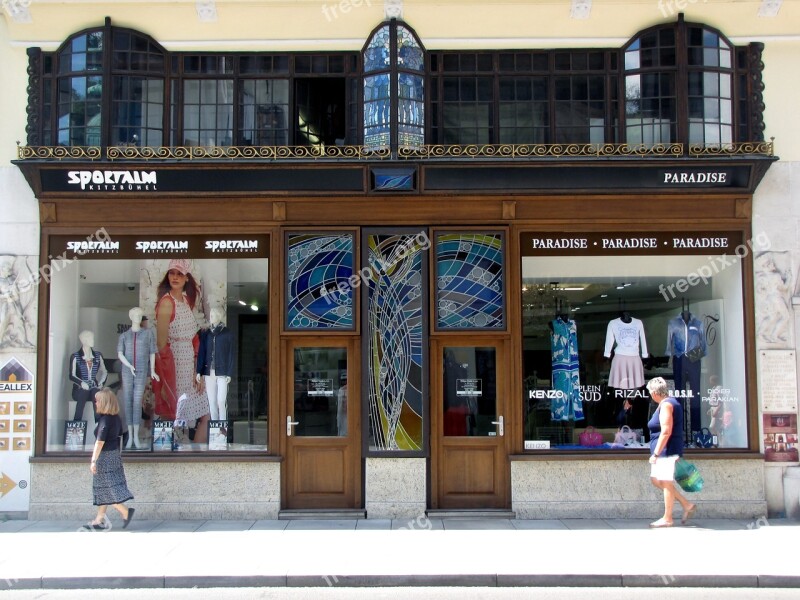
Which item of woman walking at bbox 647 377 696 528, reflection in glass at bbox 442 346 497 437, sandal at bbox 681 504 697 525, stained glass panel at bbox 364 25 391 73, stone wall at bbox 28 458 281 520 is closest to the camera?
woman walking at bbox 647 377 696 528

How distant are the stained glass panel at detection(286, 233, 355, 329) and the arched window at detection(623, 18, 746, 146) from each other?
14.4ft

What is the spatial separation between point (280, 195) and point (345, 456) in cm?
366

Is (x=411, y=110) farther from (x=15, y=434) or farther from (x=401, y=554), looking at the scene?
(x=15, y=434)

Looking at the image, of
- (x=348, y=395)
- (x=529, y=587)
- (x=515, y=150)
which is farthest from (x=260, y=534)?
(x=515, y=150)

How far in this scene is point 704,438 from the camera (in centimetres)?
1126

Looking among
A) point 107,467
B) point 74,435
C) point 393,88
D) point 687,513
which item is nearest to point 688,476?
point 687,513

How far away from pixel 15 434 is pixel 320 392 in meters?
4.16

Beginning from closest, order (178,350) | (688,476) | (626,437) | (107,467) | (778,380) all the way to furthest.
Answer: (688,476), (107,467), (778,380), (626,437), (178,350)

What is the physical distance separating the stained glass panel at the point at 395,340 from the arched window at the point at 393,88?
141cm

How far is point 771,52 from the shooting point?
11.5m

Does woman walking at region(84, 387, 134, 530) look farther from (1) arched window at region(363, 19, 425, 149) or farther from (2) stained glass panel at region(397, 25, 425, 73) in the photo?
(2) stained glass panel at region(397, 25, 425, 73)

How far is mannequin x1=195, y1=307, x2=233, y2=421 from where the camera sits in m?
11.4

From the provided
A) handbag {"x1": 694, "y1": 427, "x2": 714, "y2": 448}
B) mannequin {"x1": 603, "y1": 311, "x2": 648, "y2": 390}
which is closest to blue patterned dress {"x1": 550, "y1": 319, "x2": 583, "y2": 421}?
mannequin {"x1": 603, "y1": 311, "x2": 648, "y2": 390}

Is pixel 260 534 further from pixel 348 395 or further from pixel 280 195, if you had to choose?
pixel 280 195
